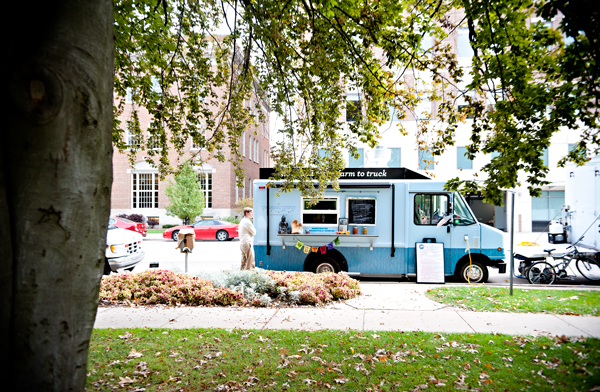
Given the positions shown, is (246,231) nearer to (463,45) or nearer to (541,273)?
(541,273)

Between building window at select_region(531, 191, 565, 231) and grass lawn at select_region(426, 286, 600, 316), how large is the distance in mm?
24342

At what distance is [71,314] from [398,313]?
19.3 ft

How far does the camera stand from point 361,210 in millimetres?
10539

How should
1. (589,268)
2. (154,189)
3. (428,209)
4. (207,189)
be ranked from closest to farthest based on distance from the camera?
1. (428,209)
2. (589,268)
3. (207,189)
4. (154,189)

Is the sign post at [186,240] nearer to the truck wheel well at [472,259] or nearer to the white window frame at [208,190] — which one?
the truck wheel well at [472,259]

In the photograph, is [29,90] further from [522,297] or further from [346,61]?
[522,297]

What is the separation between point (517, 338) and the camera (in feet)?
18.4

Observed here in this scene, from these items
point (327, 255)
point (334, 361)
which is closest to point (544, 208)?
point (327, 255)

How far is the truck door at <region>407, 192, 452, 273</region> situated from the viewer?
1041 cm

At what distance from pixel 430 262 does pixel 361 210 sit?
2211mm

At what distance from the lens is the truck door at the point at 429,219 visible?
10414 mm

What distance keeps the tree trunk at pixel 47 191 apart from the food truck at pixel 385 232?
8.00 metres

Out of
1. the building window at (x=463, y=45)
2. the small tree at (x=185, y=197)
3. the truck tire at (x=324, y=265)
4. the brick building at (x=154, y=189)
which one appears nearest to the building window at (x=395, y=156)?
the building window at (x=463, y=45)

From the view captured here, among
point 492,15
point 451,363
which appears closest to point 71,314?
point 451,363
